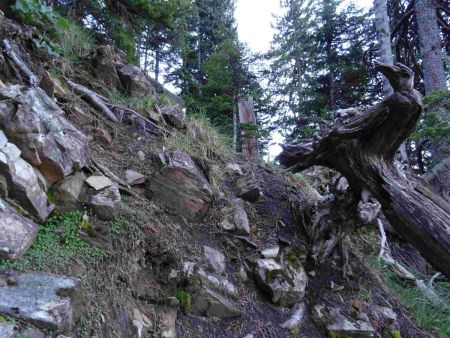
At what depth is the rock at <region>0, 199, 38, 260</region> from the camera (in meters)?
1.97

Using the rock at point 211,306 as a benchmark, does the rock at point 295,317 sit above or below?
below

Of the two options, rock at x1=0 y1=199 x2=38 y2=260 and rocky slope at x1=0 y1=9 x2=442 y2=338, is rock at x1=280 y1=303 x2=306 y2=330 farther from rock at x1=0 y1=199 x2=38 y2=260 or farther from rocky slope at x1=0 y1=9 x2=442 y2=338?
rock at x1=0 y1=199 x2=38 y2=260

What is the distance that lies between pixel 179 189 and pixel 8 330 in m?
2.12

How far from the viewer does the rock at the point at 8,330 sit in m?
1.58

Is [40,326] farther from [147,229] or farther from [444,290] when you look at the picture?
[444,290]

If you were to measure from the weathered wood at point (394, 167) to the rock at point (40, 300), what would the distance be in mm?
2777

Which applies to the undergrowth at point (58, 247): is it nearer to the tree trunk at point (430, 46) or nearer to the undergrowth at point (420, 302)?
the undergrowth at point (420, 302)

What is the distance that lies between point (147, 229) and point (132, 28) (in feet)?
16.9

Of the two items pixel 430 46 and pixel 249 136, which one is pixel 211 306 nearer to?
pixel 249 136

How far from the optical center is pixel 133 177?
356cm

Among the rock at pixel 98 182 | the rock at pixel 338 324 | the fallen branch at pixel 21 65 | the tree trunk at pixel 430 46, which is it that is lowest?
the rock at pixel 338 324

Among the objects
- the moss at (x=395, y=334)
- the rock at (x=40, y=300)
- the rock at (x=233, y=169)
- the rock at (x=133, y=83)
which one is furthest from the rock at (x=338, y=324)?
the rock at (x=133, y=83)

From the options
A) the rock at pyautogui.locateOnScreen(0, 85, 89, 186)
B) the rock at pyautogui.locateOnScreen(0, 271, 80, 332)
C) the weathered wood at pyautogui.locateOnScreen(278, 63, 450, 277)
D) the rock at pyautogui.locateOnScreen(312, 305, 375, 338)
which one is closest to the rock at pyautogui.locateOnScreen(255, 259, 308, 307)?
the rock at pyautogui.locateOnScreen(312, 305, 375, 338)

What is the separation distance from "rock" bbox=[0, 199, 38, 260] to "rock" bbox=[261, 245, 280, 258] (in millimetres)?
2251
